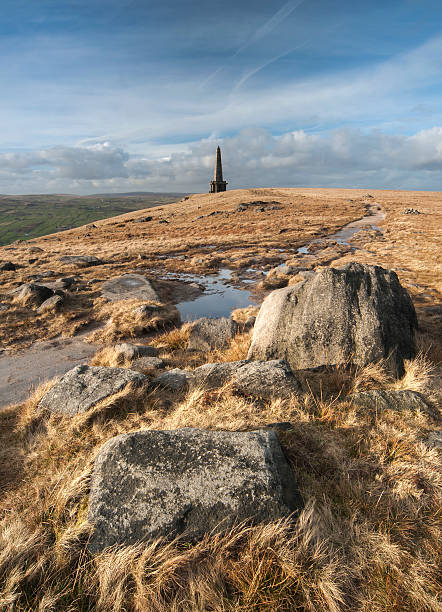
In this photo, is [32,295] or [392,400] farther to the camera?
[32,295]

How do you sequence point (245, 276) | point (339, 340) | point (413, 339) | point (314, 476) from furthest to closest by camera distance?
point (245, 276), point (413, 339), point (339, 340), point (314, 476)

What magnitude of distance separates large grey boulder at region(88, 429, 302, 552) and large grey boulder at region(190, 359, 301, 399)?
1.72 m

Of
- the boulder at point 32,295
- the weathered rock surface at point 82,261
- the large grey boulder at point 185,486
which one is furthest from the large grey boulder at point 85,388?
the weathered rock surface at point 82,261

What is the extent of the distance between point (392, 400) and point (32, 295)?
16555 mm

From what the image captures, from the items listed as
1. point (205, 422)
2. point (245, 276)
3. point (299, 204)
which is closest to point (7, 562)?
point (205, 422)

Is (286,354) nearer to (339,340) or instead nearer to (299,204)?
(339,340)

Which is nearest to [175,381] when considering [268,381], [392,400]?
[268,381]

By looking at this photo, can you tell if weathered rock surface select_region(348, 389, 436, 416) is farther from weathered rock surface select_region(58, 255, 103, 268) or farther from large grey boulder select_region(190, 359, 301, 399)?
weathered rock surface select_region(58, 255, 103, 268)

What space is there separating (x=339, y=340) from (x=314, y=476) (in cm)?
364

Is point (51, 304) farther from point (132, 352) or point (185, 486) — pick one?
point (185, 486)

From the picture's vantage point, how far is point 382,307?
6.85 m

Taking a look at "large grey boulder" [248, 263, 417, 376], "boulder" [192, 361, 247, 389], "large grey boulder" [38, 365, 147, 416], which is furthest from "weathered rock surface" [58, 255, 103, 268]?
"boulder" [192, 361, 247, 389]

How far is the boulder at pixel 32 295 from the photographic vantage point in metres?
15.0

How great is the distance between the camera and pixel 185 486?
292cm
